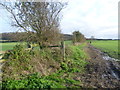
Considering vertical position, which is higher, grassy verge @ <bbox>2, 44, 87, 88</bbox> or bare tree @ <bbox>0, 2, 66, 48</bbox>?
bare tree @ <bbox>0, 2, 66, 48</bbox>

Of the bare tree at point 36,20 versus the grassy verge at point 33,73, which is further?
the bare tree at point 36,20

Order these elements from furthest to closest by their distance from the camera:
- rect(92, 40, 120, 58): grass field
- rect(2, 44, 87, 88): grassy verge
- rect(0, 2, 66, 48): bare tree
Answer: rect(92, 40, 120, 58): grass field < rect(0, 2, 66, 48): bare tree < rect(2, 44, 87, 88): grassy verge

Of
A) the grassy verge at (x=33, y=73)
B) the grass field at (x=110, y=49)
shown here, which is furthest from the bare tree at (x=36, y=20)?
the grass field at (x=110, y=49)

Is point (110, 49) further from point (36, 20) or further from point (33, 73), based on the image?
point (33, 73)

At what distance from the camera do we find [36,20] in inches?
549

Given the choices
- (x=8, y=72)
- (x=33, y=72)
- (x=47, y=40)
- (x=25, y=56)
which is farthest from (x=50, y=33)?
(x=8, y=72)

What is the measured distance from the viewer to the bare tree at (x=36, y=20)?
44.1 feet

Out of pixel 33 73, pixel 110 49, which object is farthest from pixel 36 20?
pixel 110 49

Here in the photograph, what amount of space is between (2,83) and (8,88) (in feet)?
2.05

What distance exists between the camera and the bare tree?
44.1ft

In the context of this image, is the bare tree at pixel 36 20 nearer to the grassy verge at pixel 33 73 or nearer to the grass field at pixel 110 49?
the grassy verge at pixel 33 73

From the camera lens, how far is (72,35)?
35.7 m

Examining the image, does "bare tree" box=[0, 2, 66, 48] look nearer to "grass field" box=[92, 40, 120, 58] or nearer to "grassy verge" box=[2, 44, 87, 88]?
"grassy verge" box=[2, 44, 87, 88]

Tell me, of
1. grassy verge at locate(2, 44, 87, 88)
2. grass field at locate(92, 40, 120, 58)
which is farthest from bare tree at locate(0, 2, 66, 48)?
grass field at locate(92, 40, 120, 58)
